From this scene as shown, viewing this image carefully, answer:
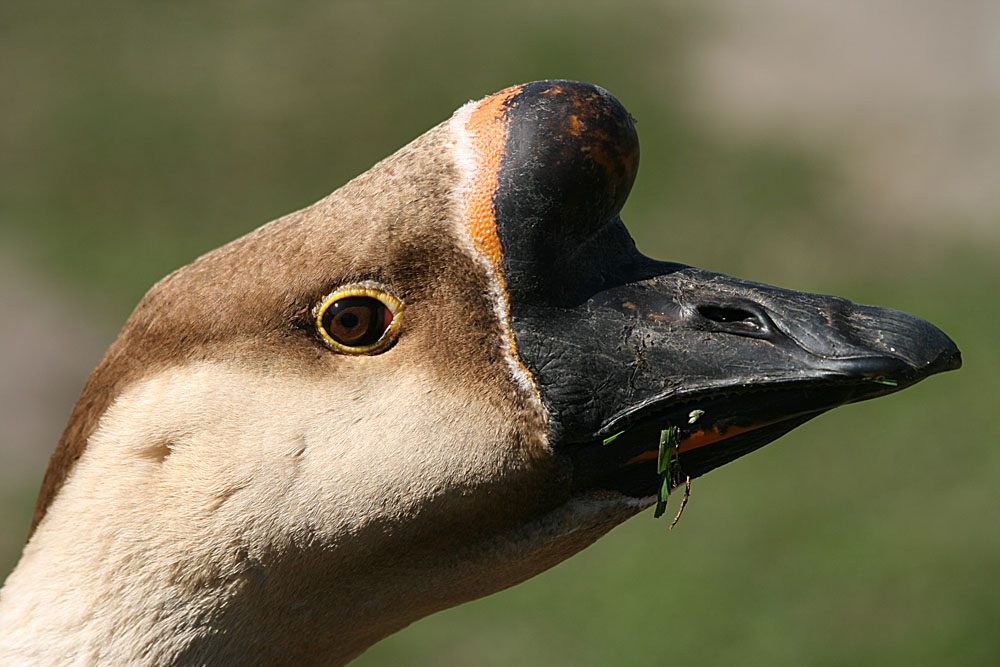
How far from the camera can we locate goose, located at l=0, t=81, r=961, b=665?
7.87 feet

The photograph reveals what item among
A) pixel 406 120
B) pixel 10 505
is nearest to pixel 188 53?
pixel 406 120

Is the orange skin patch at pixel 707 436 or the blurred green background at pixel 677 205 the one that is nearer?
the orange skin patch at pixel 707 436

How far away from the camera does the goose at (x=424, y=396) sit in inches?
94.4

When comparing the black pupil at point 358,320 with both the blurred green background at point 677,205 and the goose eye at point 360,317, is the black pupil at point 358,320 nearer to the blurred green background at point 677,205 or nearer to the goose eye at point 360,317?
the goose eye at point 360,317

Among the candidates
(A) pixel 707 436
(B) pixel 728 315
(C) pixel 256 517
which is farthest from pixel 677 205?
(C) pixel 256 517

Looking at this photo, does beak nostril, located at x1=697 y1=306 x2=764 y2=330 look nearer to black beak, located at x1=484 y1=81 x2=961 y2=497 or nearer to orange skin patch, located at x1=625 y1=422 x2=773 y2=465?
black beak, located at x1=484 y1=81 x2=961 y2=497

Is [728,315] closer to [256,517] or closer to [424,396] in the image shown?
[424,396]

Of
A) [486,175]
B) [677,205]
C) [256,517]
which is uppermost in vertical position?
[677,205]

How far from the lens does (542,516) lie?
2.53 metres

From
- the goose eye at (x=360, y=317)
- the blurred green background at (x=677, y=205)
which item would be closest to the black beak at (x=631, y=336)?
the goose eye at (x=360, y=317)

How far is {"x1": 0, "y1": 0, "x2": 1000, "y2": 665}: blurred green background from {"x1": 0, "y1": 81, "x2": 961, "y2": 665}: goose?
4401mm

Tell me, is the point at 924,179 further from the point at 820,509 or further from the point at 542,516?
the point at 542,516

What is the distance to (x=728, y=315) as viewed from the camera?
2469mm

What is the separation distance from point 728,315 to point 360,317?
0.85 metres
